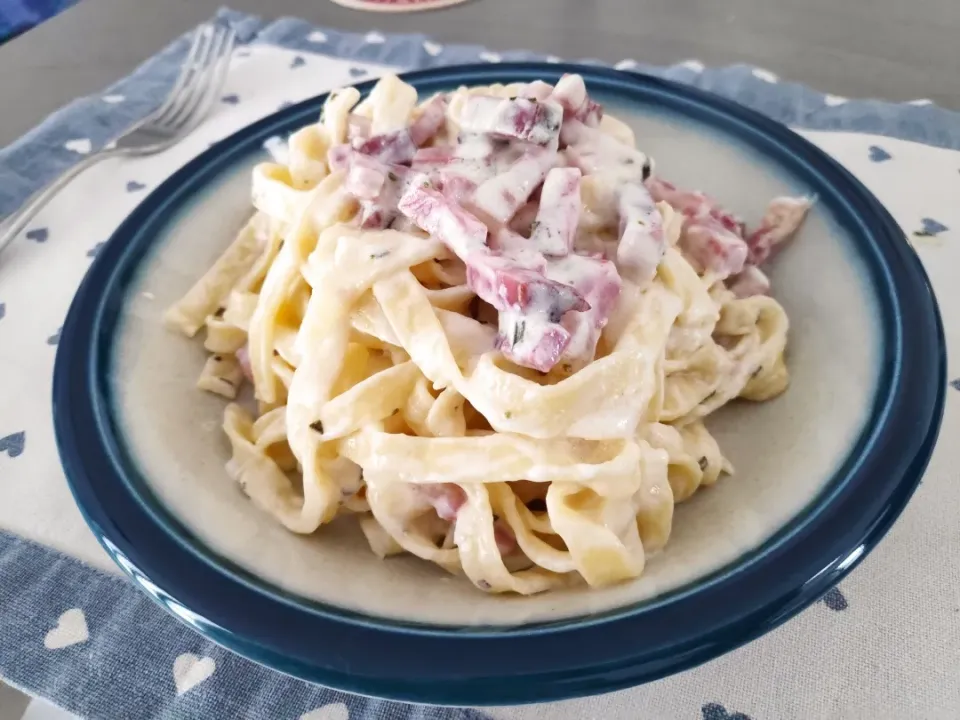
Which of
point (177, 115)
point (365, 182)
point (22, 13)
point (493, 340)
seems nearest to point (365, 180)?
point (365, 182)

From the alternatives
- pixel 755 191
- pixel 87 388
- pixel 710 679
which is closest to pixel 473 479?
pixel 710 679

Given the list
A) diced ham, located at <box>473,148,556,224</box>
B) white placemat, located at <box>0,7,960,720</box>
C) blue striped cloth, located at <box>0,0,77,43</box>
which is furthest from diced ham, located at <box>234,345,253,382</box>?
blue striped cloth, located at <box>0,0,77,43</box>

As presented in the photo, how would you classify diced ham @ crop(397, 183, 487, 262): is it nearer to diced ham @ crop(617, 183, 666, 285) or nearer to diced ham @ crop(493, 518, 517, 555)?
diced ham @ crop(617, 183, 666, 285)

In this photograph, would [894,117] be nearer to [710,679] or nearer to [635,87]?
[635,87]

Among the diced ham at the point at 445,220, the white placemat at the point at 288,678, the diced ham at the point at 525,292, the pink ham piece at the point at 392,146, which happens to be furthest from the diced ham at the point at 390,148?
the white placemat at the point at 288,678

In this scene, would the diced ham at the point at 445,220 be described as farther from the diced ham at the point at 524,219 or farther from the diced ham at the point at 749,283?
the diced ham at the point at 749,283

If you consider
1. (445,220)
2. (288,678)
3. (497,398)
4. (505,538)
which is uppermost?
(445,220)

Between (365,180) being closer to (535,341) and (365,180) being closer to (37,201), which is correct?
(535,341)
